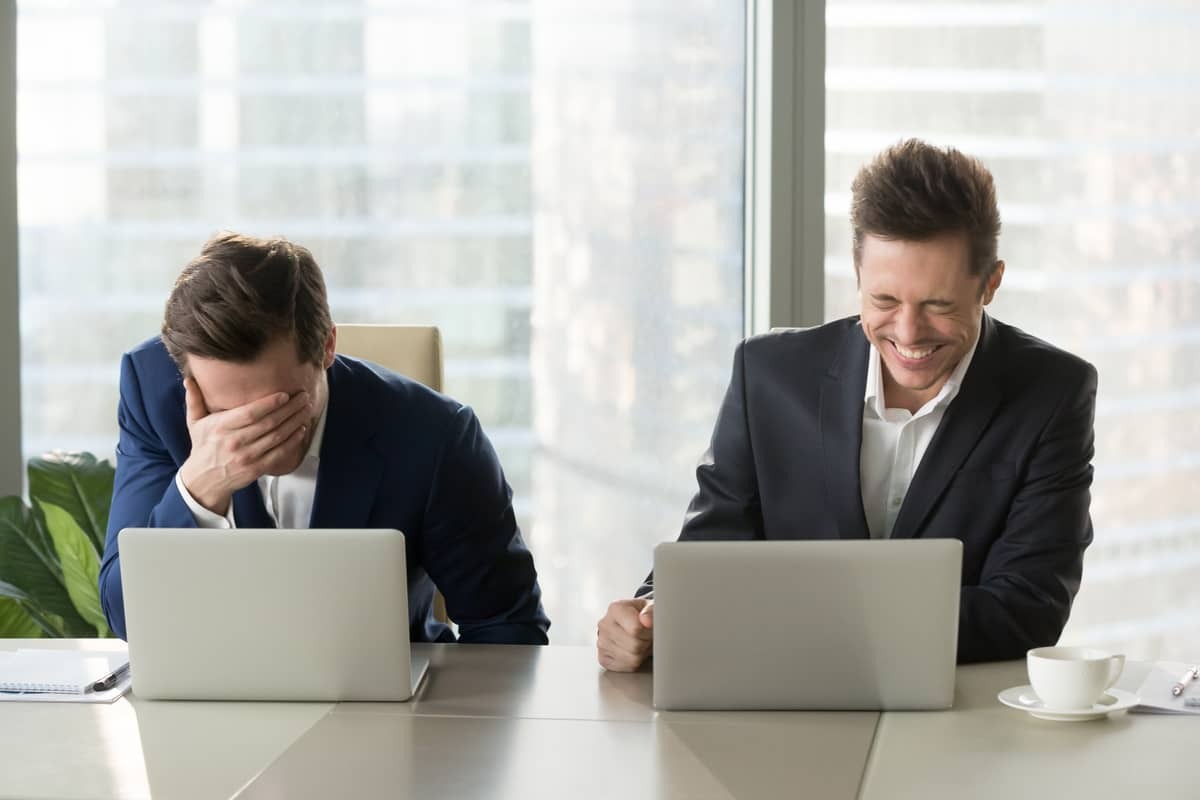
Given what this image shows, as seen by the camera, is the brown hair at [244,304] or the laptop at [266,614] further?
the brown hair at [244,304]

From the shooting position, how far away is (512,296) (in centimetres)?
349

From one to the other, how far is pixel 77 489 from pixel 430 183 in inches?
43.4

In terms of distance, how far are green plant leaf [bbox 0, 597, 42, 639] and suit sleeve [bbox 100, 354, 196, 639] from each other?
2.84ft

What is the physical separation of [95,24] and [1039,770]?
291 cm

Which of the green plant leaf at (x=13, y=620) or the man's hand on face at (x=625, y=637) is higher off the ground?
the man's hand on face at (x=625, y=637)

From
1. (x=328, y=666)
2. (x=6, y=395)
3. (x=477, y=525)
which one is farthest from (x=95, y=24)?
(x=328, y=666)

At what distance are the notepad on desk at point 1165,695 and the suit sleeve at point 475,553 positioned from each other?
93 centimetres

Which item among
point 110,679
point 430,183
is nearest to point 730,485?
point 110,679

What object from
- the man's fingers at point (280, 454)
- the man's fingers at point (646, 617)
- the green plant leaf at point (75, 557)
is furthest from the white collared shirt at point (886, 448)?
the green plant leaf at point (75, 557)

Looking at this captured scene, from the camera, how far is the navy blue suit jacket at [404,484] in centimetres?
214

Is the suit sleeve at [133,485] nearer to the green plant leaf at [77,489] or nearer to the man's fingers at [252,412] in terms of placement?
the man's fingers at [252,412]

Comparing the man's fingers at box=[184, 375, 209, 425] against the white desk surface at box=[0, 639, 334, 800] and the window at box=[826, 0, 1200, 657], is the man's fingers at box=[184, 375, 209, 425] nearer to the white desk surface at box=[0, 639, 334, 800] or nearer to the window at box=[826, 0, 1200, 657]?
the white desk surface at box=[0, 639, 334, 800]

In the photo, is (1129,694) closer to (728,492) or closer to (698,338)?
(728,492)

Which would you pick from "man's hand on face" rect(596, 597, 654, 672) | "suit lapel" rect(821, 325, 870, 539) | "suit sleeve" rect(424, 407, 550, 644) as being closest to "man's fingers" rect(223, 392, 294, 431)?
"suit sleeve" rect(424, 407, 550, 644)
